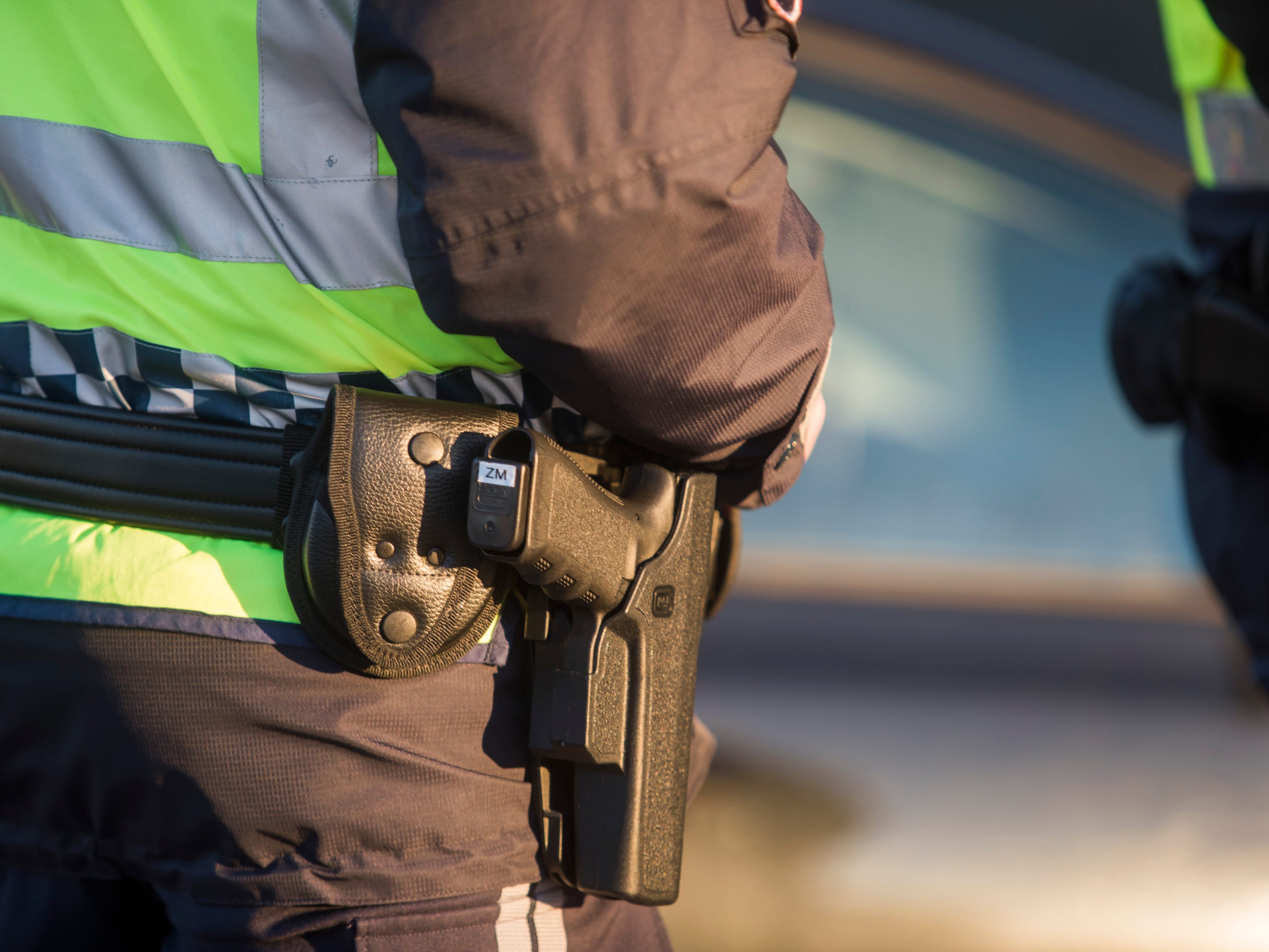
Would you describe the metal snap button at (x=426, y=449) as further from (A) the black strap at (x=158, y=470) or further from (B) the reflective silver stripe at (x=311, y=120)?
(B) the reflective silver stripe at (x=311, y=120)

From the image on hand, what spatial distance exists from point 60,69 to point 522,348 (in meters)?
0.46

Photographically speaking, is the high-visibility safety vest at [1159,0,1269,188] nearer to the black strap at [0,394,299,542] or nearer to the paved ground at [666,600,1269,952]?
the paved ground at [666,600,1269,952]

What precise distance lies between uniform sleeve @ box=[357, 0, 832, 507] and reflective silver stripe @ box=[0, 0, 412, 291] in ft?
0.24

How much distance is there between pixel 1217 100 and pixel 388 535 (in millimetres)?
1664

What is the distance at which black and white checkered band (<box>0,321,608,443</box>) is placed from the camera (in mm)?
811

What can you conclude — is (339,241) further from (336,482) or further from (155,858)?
(155,858)

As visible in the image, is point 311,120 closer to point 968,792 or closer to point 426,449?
point 426,449

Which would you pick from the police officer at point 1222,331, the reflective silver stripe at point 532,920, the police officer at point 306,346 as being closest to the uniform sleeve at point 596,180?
the police officer at point 306,346

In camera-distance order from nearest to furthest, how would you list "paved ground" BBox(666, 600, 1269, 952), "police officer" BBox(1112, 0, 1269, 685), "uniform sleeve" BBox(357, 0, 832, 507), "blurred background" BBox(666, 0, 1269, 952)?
"uniform sleeve" BBox(357, 0, 832, 507) → "police officer" BBox(1112, 0, 1269, 685) → "paved ground" BBox(666, 600, 1269, 952) → "blurred background" BBox(666, 0, 1269, 952)

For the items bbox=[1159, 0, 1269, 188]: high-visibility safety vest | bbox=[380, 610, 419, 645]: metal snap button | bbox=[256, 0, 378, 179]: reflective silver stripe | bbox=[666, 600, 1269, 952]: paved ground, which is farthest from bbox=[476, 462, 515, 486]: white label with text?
bbox=[1159, 0, 1269, 188]: high-visibility safety vest

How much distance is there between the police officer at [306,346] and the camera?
696 millimetres

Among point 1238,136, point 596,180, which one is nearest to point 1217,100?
point 1238,136

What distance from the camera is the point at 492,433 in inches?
31.2

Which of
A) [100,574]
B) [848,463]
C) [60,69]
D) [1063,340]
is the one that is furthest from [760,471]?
[1063,340]
